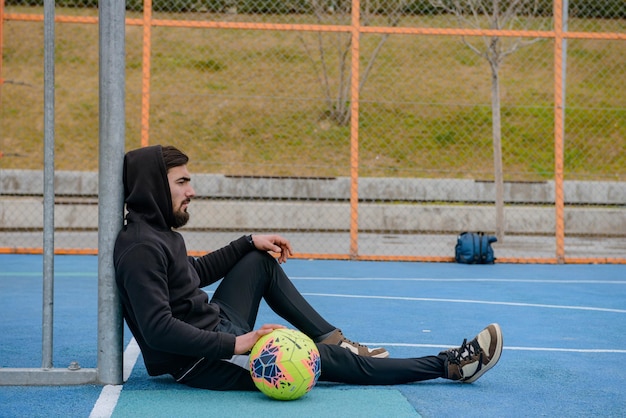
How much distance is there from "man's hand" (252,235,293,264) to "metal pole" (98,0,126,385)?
79 centimetres

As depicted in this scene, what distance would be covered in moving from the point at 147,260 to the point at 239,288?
816 millimetres

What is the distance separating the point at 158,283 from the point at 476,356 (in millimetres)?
1611

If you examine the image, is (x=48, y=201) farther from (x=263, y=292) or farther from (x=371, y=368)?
(x=371, y=368)

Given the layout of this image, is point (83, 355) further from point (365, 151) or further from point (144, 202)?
point (365, 151)

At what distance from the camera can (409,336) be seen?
6164 mm

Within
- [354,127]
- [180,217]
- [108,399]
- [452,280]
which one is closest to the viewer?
[108,399]

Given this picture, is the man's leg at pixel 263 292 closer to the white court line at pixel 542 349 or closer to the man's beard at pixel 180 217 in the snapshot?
the man's beard at pixel 180 217

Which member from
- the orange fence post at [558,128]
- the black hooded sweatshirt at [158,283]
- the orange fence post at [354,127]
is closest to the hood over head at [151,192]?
the black hooded sweatshirt at [158,283]

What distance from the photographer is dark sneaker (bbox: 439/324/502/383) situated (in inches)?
179

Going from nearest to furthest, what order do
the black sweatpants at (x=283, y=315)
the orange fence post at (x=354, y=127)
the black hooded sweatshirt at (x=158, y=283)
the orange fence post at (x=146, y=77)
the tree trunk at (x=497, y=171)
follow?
the black hooded sweatshirt at (x=158, y=283)
the black sweatpants at (x=283, y=315)
the orange fence post at (x=146, y=77)
the orange fence post at (x=354, y=127)
the tree trunk at (x=497, y=171)

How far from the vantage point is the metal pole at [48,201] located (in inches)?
179

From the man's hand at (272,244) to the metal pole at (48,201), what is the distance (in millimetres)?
1057

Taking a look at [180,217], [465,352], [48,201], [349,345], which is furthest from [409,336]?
[48,201]

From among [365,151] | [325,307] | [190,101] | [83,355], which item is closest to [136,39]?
[190,101]
